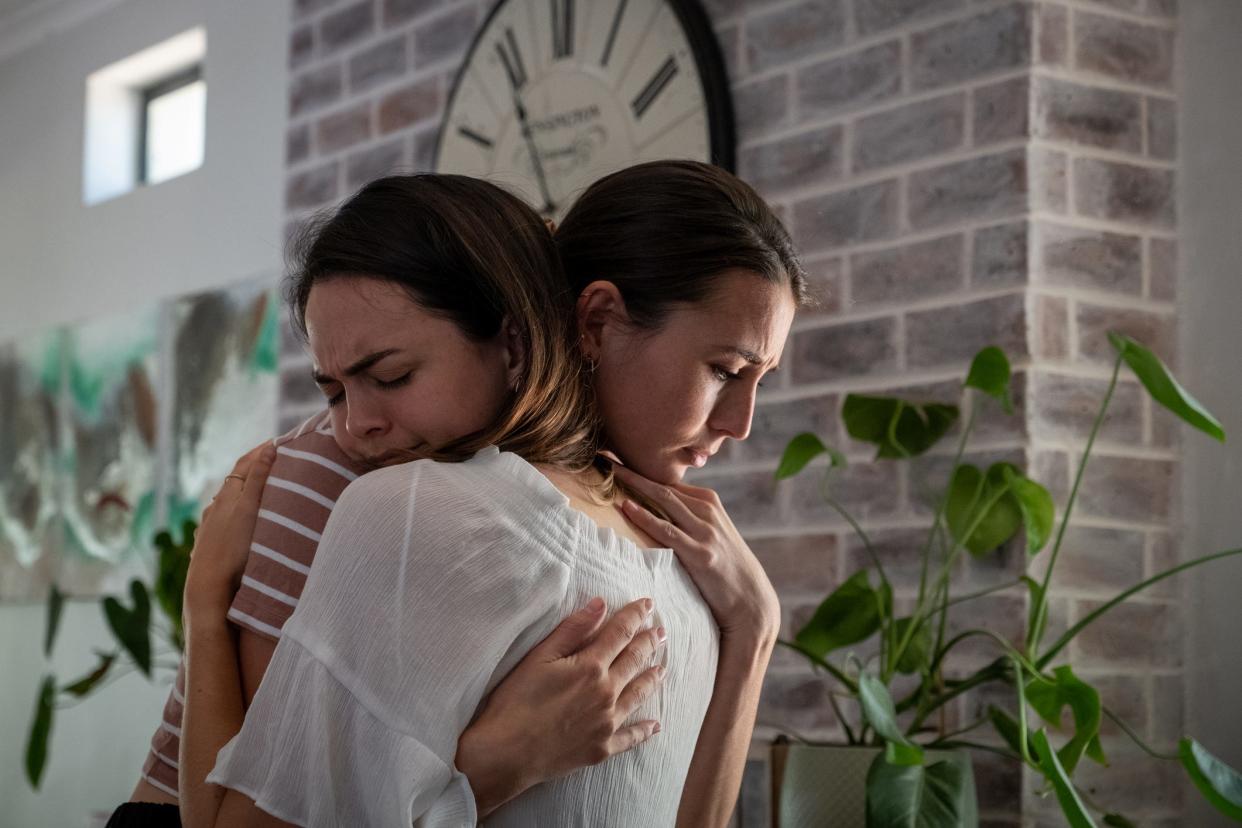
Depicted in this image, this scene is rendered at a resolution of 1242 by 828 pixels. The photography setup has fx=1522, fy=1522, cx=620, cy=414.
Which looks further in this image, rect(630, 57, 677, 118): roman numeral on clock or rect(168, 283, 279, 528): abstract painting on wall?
rect(168, 283, 279, 528): abstract painting on wall

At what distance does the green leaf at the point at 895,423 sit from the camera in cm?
207

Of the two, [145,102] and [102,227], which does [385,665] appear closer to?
[102,227]

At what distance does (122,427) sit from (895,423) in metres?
2.78

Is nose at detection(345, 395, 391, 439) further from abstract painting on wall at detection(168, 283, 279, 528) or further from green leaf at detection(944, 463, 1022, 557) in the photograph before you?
abstract painting on wall at detection(168, 283, 279, 528)

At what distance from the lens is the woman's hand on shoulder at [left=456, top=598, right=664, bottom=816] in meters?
1.05

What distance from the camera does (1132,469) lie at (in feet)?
7.13

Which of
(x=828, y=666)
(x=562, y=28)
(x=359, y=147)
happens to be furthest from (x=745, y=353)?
(x=359, y=147)

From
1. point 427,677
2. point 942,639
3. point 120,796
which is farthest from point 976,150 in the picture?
point 120,796

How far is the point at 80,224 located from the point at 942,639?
332cm

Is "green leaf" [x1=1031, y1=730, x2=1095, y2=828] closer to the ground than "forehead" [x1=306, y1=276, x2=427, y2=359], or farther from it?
closer to the ground

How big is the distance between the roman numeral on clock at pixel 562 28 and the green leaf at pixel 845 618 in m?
1.29

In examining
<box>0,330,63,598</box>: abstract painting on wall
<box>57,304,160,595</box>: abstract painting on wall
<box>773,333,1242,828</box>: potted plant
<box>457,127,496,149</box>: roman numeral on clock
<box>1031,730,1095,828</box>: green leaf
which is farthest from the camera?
<box>0,330,63,598</box>: abstract painting on wall

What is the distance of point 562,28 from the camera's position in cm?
287

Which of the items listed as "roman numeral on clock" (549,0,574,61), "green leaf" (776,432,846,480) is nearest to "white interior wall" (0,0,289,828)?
"roman numeral on clock" (549,0,574,61)
